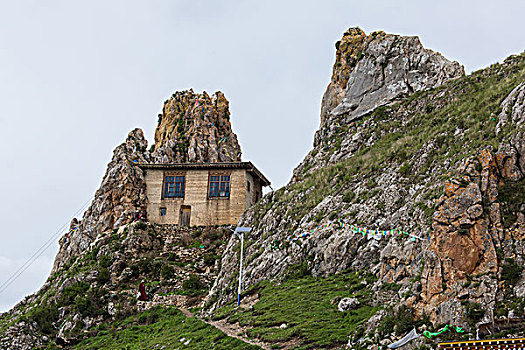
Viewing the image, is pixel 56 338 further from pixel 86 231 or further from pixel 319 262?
pixel 319 262

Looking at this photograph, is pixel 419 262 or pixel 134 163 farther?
pixel 134 163

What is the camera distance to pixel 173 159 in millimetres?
74250

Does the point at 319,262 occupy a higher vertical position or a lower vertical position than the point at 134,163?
lower

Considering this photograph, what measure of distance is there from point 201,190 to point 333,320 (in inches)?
1350

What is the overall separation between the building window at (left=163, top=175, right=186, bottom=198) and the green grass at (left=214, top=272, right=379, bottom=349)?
969 inches

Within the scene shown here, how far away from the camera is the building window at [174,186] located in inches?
2493

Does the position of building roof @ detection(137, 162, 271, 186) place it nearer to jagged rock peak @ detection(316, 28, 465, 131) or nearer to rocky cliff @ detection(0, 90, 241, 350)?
rocky cliff @ detection(0, 90, 241, 350)

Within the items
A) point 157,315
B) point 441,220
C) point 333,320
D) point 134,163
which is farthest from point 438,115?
point 134,163

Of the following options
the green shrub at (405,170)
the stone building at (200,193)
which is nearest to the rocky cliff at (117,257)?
the stone building at (200,193)

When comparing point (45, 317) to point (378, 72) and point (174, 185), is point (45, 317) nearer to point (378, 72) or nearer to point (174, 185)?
point (174, 185)

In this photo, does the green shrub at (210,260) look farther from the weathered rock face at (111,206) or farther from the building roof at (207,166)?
the weathered rock face at (111,206)

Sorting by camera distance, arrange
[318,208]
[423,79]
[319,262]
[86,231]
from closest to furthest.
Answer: [319,262] → [318,208] → [423,79] → [86,231]

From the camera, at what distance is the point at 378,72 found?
62.8 metres

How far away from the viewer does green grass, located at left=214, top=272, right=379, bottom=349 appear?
95.8 feet
